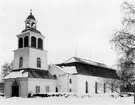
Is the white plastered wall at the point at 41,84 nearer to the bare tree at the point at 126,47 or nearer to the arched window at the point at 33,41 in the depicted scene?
the arched window at the point at 33,41

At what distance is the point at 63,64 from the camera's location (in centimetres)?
5247

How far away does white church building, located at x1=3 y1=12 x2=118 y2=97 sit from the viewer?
41094 mm

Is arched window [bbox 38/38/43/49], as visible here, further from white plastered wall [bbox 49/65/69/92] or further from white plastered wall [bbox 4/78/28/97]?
white plastered wall [bbox 4/78/28/97]

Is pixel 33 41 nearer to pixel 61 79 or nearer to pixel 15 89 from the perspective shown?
pixel 61 79

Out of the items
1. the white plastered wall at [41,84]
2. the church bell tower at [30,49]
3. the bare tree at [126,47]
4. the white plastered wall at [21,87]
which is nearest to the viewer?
the bare tree at [126,47]

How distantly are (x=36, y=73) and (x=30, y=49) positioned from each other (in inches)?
177

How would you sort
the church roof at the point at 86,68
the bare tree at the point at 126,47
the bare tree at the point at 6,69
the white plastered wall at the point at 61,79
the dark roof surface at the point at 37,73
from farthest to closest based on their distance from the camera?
the bare tree at the point at 6,69 → the church roof at the point at 86,68 → the white plastered wall at the point at 61,79 → the dark roof surface at the point at 37,73 → the bare tree at the point at 126,47

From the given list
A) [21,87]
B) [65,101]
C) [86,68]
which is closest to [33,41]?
[21,87]

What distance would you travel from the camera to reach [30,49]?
43.6m

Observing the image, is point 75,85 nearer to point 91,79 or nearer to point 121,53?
point 91,79

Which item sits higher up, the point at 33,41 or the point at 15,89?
the point at 33,41

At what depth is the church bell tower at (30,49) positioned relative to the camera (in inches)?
1716

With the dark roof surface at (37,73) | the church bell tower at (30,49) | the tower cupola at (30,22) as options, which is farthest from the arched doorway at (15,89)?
the tower cupola at (30,22)

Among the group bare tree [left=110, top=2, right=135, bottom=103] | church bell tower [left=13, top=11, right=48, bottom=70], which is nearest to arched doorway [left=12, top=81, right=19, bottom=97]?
church bell tower [left=13, top=11, right=48, bottom=70]
